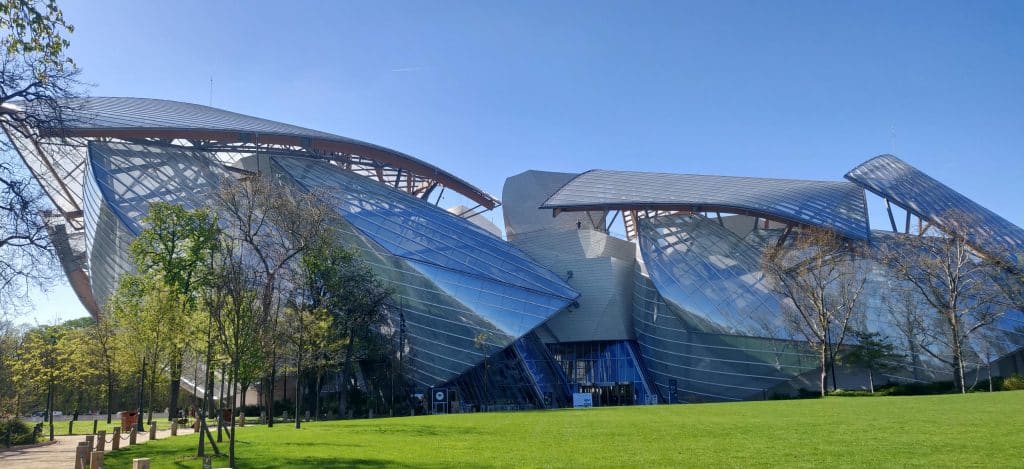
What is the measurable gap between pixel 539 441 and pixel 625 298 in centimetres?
4348

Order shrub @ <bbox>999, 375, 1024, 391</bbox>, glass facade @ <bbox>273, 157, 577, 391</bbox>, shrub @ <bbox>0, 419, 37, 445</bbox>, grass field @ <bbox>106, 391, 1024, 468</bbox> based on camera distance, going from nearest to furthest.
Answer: grass field @ <bbox>106, 391, 1024, 468</bbox> < shrub @ <bbox>0, 419, 37, 445</bbox> < shrub @ <bbox>999, 375, 1024, 391</bbox> < glass facade @ <bbox>273, 157, 577, 391</bbox>

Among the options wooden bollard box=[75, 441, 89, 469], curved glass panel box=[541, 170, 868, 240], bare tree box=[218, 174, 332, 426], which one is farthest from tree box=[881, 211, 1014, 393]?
wooden bollard box=[75, 441, 89, 469]

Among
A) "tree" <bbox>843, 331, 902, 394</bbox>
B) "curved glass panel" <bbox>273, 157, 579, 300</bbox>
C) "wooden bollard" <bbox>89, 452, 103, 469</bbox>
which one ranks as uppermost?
"curved glass panel" <bbox>273, 157, 579, 300</bbox>

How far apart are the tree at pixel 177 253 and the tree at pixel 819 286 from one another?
34.9 meters

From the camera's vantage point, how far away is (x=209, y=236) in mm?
21094

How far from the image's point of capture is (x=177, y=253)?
2811 cm

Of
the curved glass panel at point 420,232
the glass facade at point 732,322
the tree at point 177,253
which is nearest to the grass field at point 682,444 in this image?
the tree at point 177,253

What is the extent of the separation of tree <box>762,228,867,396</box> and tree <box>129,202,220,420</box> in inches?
1373

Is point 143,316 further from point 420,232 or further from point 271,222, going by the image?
point 420,232

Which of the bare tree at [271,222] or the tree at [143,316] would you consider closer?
the bare tree at [271,222]

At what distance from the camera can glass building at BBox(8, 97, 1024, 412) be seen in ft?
154

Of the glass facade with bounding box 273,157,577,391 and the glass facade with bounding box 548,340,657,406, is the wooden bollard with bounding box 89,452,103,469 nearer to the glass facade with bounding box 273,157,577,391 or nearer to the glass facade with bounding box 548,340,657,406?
the glass facade with bounding box 273,157,577,391

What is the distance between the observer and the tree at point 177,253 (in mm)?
23266

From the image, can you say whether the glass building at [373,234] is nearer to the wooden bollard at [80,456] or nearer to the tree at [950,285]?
the tree at [950,285]
